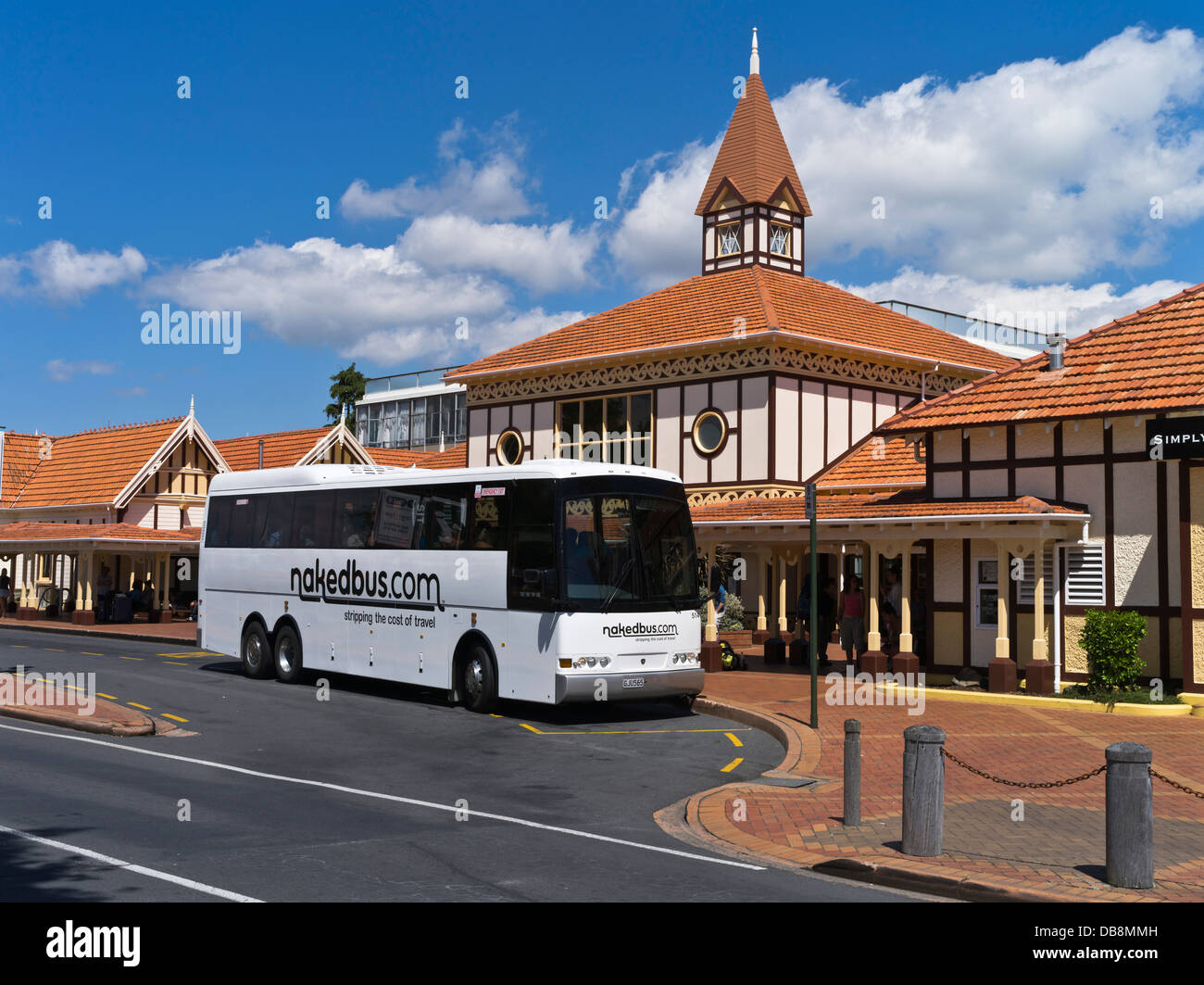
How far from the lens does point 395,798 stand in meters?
10.9

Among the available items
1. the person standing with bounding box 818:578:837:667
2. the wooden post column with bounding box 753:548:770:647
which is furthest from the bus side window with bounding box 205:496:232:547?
the wooden post column with bounding box 753:548:770:647

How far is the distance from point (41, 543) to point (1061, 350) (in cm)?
3163

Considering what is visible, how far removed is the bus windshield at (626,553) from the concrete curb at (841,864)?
13.5 feet

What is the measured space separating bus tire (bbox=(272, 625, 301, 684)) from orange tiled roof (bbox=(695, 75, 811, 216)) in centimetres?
2211

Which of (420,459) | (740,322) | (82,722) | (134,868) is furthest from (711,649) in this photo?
(420,459)

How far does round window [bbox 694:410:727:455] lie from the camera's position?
32.1 meters

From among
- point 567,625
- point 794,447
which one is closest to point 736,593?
point 794,447

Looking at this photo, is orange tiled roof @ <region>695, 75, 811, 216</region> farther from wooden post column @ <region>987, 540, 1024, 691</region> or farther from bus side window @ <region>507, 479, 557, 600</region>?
bus side window @ <region>507, 479, 557, 600</region>

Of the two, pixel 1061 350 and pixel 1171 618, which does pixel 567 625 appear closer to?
pixel 1171 618

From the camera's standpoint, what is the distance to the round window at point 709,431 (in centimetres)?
3206

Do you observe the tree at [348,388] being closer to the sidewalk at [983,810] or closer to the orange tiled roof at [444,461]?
the orange tiled roof at [444,461]

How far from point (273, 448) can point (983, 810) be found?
41677 millimetres

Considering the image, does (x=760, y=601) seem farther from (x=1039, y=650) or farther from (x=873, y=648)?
(x=1039, y=650)

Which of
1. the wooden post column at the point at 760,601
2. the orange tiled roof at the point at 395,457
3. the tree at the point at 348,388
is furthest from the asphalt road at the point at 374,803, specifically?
the tree at the point at 348,388
